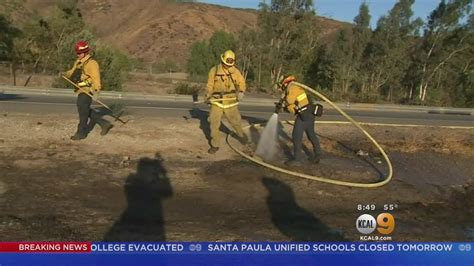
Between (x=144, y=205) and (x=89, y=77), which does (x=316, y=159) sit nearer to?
(x=144, y=205)

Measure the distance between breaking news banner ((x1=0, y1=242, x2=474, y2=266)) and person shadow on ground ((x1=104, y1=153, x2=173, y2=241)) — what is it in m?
1.27

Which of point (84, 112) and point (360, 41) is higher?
point (360, 41)

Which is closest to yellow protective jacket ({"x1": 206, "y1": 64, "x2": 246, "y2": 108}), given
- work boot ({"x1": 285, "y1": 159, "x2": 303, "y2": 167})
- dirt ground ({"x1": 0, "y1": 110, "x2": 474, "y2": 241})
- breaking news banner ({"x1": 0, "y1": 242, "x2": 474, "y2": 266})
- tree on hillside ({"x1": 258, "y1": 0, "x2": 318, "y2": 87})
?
dirt ground ({"x1": 0, "y1": 110, "x2": 474, "y2": 241})

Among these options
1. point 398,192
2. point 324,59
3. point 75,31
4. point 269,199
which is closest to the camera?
point 269,199

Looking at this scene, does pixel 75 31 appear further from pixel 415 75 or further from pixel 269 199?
pixel 269 199

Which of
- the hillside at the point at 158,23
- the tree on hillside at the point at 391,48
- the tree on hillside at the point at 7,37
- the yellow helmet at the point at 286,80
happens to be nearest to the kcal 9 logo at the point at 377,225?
the yellow helmet at the point at 286,80

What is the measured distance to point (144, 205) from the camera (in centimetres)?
618

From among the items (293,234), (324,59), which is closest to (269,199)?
(293,234)

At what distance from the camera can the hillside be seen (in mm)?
81812

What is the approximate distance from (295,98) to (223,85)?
137 cm

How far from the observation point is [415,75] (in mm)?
41281

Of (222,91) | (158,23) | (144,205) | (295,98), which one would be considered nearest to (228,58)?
(222,91)

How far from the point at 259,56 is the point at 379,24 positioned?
1004cm

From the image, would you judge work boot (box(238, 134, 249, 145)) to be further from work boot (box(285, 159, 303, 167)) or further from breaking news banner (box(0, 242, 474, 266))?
breaking news banner (box(0, 242, 474, 266))
